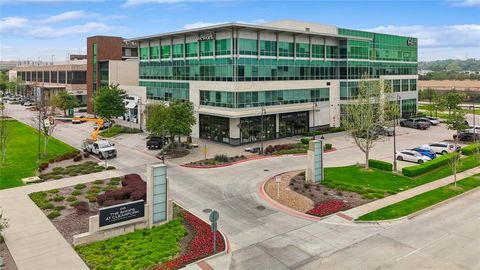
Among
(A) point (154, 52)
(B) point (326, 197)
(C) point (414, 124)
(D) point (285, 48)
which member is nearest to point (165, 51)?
(A) point (154, 52)

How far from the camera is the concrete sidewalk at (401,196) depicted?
83.5 feet

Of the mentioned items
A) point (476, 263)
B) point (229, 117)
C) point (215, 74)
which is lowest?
point (476, 263)

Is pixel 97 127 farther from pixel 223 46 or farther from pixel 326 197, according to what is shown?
pixel 326 197

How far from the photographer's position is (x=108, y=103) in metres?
63.2

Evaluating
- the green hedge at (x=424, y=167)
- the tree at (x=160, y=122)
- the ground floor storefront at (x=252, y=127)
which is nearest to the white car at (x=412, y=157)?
the green hedge at (x=424, y=167)

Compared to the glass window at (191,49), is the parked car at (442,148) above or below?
below

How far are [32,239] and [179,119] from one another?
24328mm

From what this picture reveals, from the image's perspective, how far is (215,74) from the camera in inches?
2044

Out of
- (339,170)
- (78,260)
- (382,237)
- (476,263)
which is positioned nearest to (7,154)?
(78,260)

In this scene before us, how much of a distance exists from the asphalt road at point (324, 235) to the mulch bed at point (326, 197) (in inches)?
57.2

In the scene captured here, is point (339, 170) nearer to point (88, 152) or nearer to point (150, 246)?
point (150, 246)

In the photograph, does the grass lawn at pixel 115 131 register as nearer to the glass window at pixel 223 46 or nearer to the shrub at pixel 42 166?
the glass window at pixel 223 46

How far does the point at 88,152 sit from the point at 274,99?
25.0m

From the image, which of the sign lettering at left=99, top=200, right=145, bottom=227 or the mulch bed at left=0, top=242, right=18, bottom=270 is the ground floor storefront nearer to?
the sign lettering at left=99, top=200, right=145, bottom=227
